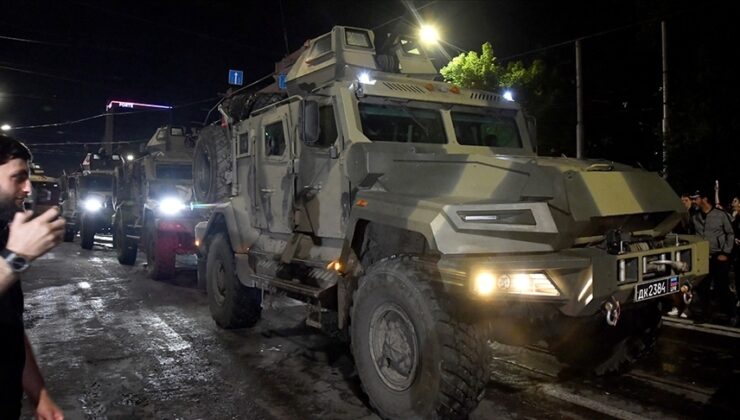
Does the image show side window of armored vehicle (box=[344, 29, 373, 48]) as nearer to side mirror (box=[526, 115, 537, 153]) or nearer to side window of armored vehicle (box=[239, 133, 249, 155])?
side window of armored vehicle (box=[239, 133, 249, 155])

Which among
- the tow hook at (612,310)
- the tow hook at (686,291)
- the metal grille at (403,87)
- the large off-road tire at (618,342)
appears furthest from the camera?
the metal grille at (403,87)

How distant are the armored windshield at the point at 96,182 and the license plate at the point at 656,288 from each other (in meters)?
18.3

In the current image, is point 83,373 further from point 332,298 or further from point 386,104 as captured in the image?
point 386,104

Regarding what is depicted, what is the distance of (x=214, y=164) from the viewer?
27.3ft

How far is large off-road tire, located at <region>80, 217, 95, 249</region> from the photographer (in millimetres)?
18078

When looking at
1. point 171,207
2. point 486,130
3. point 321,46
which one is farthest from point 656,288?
point 171,207

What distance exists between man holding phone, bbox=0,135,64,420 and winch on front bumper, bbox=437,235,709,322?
2296 millimetres

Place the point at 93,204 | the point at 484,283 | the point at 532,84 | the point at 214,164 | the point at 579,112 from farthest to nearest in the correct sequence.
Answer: the point at 93,204 → the point at 532,84 → the point at 579,112 → the point at 214,164 → the point at 484,283

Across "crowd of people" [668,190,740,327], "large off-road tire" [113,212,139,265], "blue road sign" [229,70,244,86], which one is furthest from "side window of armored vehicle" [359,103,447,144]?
"blue road sign" [229,70,244,86]

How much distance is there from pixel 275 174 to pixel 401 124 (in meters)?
1.60

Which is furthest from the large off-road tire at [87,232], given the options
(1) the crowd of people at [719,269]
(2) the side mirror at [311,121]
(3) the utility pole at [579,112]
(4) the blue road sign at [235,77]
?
(1) the crowd of people at [719,269]

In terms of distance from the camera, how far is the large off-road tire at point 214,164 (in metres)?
8.23

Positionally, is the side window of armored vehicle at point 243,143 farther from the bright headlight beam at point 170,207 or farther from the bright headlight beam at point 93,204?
the bright headlight beam at point 93,204

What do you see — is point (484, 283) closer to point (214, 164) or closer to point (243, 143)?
point (243, 143)
